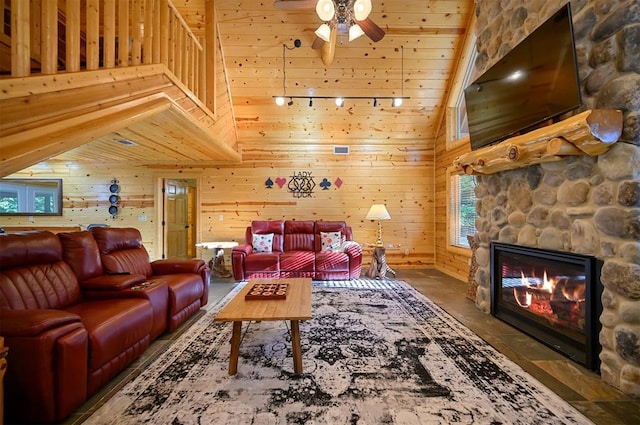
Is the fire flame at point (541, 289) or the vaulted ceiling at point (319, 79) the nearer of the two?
the fire flame at point (541, 289)

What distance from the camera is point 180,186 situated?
22.3ft

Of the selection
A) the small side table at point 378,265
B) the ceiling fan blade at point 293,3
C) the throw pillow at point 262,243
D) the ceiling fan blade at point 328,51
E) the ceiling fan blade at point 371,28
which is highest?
the ceiling fan blade at point 328,51

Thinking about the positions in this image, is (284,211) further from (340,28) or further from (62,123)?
(62,123)

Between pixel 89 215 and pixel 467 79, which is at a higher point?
pixel 467 79

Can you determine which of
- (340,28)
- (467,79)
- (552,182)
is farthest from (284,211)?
(552,182)

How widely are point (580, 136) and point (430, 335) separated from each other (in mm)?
1945

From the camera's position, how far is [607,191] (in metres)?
1.93

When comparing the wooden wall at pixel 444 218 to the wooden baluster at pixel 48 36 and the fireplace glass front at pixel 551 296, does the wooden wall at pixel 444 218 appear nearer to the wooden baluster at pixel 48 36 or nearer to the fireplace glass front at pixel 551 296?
the fireplace glass front at pixel 551 296

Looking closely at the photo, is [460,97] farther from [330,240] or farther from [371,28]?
[330,240]

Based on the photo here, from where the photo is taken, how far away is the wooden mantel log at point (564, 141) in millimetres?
1782

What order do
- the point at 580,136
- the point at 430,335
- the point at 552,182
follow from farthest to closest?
the point at 430,335 → the point at 552,182 → the point at 580,136

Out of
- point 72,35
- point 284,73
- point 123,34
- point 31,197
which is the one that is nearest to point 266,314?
point 72,35

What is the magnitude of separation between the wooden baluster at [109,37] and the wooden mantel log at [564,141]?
11.5ft

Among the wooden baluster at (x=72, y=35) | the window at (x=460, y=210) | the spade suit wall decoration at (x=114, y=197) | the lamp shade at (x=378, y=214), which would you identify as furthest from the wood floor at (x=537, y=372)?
the spade suit wall decoration at (x=114, y=197)
